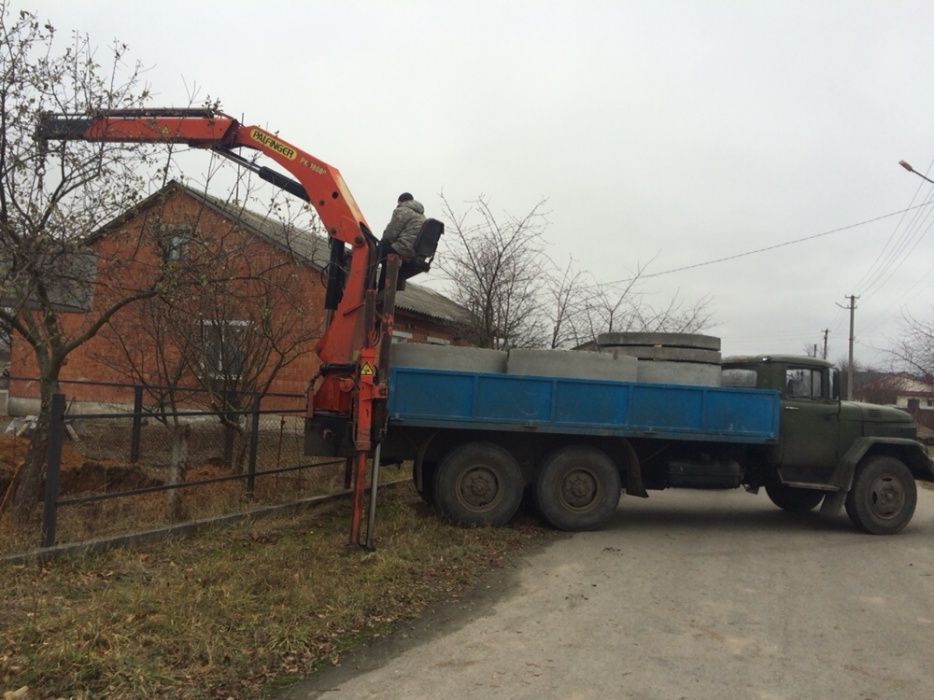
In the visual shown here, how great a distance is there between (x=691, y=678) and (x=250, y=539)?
459cm

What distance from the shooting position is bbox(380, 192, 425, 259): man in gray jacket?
8.43m

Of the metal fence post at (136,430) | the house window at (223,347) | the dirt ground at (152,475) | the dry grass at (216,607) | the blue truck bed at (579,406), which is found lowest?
the dry grass at (216,607)

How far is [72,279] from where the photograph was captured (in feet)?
23.0

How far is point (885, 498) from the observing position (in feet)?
31.7

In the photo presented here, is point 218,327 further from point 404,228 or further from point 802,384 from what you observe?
point 802,384

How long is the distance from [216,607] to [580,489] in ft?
16.6

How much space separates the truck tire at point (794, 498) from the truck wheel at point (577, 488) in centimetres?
313

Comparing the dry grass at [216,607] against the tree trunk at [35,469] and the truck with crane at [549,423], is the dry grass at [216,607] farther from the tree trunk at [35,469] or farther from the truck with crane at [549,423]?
the tree trunk at [35,469]

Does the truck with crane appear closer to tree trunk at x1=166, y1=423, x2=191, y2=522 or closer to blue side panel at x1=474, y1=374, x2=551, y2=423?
blue side panel at x1=474, y1=374, x2=551, y2=423

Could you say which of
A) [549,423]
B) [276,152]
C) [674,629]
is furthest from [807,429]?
[276,152]

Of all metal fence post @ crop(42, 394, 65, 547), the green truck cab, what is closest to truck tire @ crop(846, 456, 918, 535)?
the green truck cab

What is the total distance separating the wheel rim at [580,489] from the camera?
9125 millimetres

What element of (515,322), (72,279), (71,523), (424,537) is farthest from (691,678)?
(515,322)

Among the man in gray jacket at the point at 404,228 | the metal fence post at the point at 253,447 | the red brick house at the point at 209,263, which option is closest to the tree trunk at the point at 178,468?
the metal fence post at the point at 253,447
